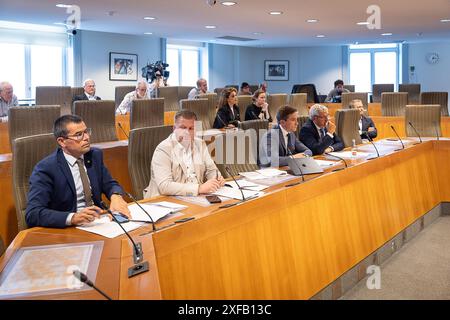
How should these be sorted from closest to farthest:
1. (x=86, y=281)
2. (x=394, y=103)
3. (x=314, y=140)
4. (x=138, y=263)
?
(x=86, y=281) < (x=138, y=263) < (x=314, y=140) < (x=394, y=103)

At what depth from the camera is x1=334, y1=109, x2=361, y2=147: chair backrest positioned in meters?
6.11

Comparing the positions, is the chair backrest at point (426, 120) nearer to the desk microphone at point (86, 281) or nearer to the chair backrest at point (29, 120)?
the chair backrest at point (29, 120)

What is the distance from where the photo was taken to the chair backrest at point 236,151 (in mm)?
4359

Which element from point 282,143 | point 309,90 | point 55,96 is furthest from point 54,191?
point 309,90

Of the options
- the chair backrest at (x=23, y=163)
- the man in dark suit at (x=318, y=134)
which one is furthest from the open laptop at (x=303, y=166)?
the chair backrest at (x=23, y=163)

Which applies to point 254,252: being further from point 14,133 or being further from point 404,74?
point 404,74

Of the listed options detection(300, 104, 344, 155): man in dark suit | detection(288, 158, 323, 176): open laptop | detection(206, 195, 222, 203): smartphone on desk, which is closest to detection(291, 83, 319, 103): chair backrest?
detection(300, 104, 344, 155): man in dark suit

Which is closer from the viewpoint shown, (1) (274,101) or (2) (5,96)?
(2) (5,96)

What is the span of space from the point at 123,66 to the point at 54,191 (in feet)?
35.1

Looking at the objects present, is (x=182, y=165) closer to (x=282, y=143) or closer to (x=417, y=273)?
(x=282, y=143)

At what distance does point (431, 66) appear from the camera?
58.2ft

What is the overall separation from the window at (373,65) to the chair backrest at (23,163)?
651 inches

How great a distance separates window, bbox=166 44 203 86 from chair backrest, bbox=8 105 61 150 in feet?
34.0

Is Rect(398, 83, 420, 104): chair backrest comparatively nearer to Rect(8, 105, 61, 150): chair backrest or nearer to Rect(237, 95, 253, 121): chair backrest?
Rect(237, 95, 253, 121): chair backrest
